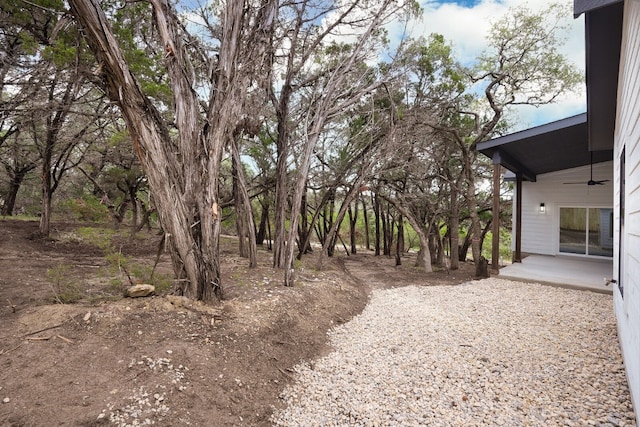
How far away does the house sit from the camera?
2285 millimetres

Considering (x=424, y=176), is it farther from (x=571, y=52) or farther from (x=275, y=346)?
(x=275, y=346)

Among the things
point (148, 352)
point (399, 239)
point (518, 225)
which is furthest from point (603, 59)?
point (399, 239)

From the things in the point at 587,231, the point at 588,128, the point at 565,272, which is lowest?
the point at 565,272

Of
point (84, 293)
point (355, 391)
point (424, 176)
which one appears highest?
point (424, 176)

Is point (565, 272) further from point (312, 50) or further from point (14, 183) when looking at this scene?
point (14, 183)

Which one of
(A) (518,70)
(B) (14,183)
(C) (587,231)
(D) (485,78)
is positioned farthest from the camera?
(B) (14,183)

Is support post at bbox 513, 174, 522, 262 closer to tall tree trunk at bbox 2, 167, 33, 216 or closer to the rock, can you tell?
the rock

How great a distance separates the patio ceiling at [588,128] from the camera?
2.58 metres

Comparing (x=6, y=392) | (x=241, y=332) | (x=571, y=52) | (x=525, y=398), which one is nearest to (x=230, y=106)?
(x=241, y=332)

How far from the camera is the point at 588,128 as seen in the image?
5000 millimetres

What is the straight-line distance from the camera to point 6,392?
1.98 metres

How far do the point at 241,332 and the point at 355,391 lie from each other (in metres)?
1.30

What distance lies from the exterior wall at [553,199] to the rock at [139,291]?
10.1m

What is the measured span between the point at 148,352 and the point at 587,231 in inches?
454
